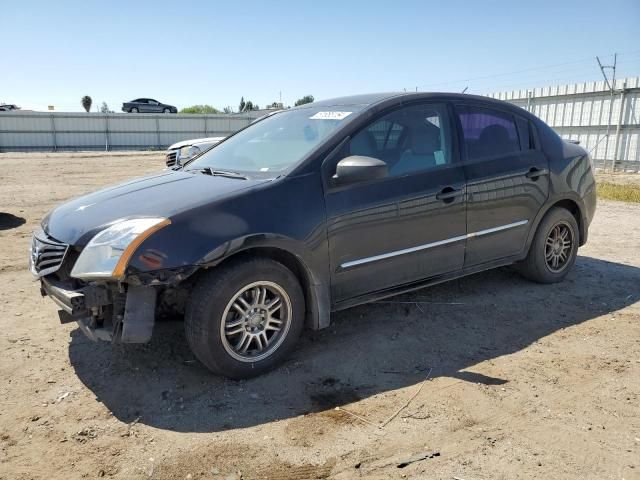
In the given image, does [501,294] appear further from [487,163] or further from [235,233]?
[235,233]

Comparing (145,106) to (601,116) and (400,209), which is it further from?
(400,209)

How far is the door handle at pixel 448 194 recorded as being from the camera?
423 cm

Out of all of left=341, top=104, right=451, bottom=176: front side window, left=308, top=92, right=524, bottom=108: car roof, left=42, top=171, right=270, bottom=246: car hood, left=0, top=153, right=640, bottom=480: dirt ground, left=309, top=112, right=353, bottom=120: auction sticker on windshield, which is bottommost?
left=0, top=153, right=640, bottom=480: dirt ground

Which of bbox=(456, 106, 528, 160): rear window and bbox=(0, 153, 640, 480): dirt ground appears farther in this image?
bbox=(456, 106, 528, 160): rear window

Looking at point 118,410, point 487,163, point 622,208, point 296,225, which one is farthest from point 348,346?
point 622,208

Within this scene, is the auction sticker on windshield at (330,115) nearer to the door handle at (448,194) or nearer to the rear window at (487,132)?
the door handle at (448,194)

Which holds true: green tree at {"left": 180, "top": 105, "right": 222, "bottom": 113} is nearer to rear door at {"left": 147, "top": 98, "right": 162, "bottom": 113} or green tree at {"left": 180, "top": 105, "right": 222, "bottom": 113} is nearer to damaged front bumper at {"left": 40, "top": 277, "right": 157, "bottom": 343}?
rear door at {"left": 147, "top": 98, "right": 162, "bottom": 113}

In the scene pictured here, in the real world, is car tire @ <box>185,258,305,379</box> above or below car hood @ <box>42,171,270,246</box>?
below

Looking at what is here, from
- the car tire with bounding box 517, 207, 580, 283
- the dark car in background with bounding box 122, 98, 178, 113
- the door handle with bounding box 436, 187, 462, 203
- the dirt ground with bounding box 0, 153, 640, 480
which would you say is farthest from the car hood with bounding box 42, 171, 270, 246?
the dark car in background with bounding box 122, 98, 178, 113

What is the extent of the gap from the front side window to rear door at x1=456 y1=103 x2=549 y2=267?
0.74ft

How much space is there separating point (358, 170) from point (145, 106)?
1696 inches

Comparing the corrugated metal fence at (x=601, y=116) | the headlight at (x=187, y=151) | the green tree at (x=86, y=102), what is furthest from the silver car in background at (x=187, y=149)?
the green tree at (x=86, y=102)

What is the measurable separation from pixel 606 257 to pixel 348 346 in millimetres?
4099

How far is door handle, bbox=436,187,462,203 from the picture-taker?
13.9 ft
